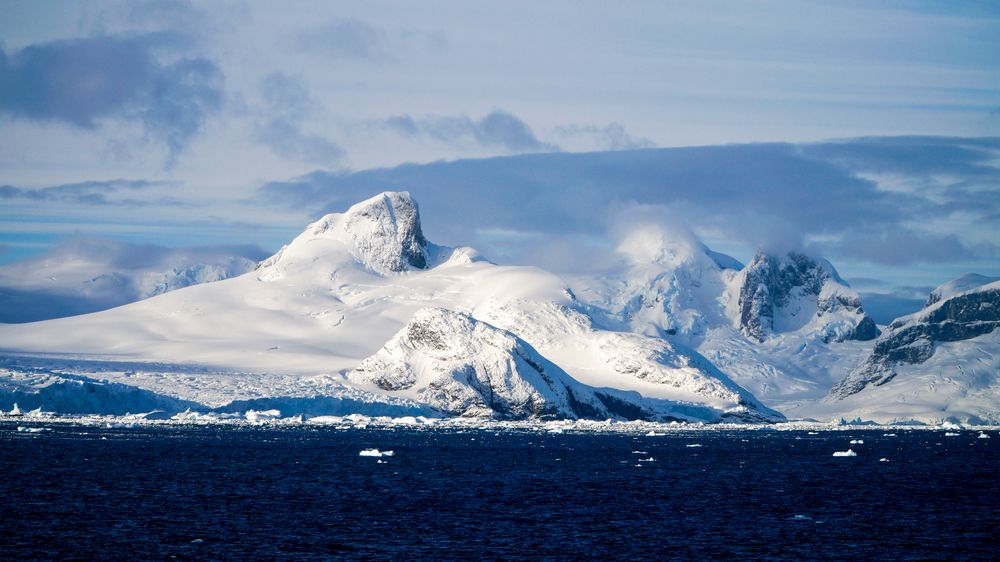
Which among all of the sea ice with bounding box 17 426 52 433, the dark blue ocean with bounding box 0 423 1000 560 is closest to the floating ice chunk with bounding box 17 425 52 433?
the sea ice with bounding box 17 426 52 433

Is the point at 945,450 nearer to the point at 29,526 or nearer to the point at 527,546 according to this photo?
the point at 527,546

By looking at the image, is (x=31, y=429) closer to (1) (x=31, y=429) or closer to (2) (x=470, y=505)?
(1) (x=31, y=429)

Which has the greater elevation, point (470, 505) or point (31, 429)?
point (31, 429)

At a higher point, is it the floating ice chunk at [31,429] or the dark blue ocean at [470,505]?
the floating ice chunk at [31,429]

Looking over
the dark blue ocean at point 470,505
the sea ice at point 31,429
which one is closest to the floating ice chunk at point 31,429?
the sea ice at point 31,429

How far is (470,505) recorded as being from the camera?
93.7 meters

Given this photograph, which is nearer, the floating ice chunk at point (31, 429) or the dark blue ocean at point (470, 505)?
the dark blue ocean at point (470, 505)

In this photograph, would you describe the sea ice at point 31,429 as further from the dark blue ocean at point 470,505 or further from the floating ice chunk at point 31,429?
the dark blue ocean at point 470,505

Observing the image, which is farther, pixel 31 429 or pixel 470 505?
pixel 31 429

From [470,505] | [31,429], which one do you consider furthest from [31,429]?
[470,505]

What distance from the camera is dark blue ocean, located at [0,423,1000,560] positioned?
70.8 m

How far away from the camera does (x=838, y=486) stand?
114 metres

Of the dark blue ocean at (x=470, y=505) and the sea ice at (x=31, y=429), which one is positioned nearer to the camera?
the dark blue ocean at (x=470, y=505)

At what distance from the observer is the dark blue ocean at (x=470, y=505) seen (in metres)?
70.8
